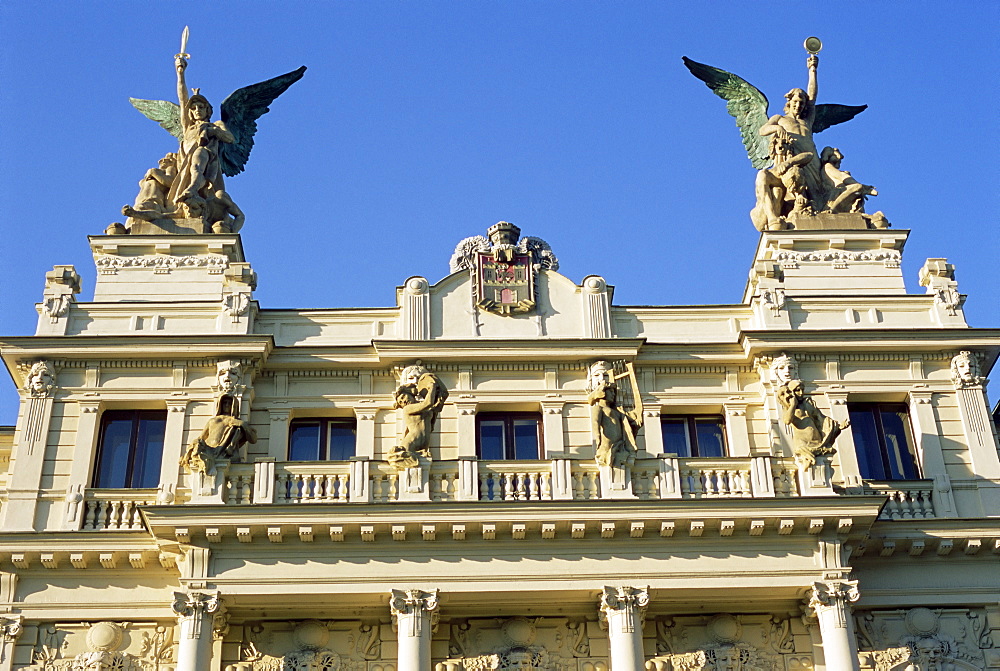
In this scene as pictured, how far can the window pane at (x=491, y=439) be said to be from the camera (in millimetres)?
27328

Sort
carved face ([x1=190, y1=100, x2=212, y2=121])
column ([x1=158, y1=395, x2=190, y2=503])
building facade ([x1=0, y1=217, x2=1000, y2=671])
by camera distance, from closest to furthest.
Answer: building facade ([x1=0, y1=217, x2=1000, y2=671]) → column ([x1=158, y1=395, x2=190, y2=503]) → carved face ([x1=190, y1=100, x2=212, y2=121])

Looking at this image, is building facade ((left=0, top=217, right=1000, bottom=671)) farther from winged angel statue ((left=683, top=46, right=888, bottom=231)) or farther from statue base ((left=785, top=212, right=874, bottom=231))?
winged angel statue ((left=683, top=46, right=888, bottom=231))

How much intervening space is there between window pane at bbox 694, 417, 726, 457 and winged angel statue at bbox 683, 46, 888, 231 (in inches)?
198

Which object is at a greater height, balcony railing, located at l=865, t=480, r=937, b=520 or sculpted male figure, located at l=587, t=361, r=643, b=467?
sculpted male figure, located at l=587, t=361, r=643, b=467

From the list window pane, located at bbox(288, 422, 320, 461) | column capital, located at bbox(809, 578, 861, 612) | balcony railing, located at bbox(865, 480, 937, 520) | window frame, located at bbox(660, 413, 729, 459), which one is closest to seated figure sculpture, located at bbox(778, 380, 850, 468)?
balcony railing, located at bbox(865, 480, 937, 520)

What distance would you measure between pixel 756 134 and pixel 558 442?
1006cm

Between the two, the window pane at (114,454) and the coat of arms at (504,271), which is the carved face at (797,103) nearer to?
the coat of arms at (504,271)

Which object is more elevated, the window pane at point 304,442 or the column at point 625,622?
the window pane at point 304,442

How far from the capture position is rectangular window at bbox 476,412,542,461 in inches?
1077

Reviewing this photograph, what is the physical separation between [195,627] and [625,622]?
22.7ft

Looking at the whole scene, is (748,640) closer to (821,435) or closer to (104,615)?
(821,435)

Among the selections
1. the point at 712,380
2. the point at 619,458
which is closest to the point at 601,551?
the point at 619,458

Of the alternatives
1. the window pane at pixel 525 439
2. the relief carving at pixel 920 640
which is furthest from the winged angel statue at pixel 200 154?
the relief carving at pixel 920 640

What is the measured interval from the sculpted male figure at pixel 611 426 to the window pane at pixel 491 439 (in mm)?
2258
